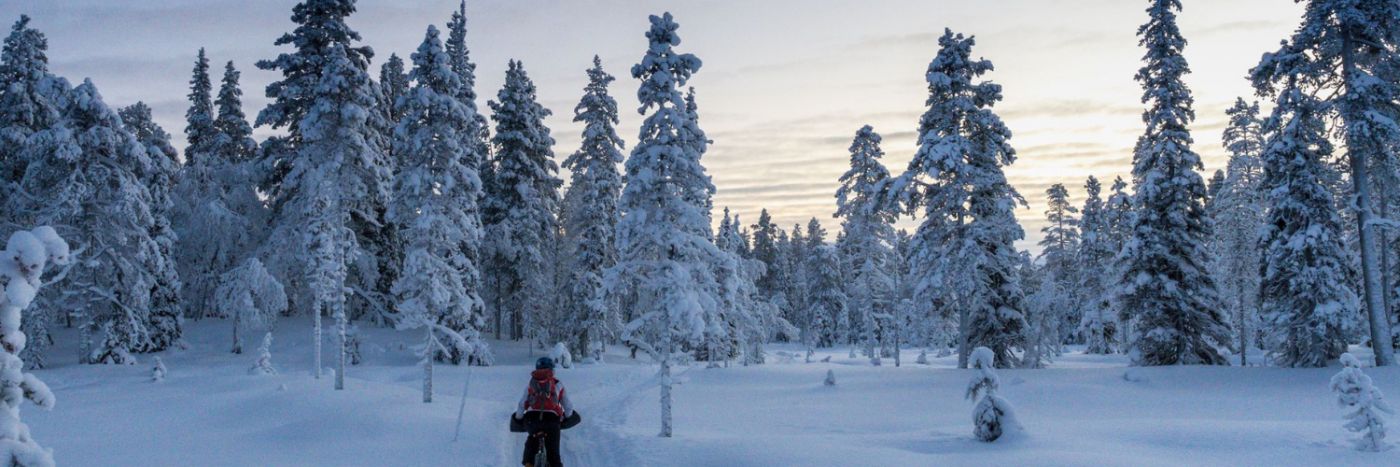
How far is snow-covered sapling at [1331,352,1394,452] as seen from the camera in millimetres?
12883

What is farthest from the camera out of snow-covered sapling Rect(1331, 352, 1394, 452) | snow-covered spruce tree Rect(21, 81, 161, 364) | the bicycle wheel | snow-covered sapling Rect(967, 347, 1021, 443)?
snow-covered spruce tree Rect(21, 81, 161, 364)

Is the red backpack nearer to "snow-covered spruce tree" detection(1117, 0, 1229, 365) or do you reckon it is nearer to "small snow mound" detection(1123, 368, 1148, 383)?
"small snow mound" detection(1123, 368, 1148, 383)

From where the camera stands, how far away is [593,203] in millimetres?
38562

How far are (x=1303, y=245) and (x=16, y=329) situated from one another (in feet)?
104

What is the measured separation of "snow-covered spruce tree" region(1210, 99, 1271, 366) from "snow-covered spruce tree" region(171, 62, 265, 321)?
4857 centimetres

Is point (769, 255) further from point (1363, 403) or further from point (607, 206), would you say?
point (1363, 403)

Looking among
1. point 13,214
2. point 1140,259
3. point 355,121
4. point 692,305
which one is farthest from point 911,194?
point 13,214

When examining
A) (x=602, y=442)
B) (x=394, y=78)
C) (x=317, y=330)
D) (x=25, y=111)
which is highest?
(x=394, y=78)

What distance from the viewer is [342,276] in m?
25.7

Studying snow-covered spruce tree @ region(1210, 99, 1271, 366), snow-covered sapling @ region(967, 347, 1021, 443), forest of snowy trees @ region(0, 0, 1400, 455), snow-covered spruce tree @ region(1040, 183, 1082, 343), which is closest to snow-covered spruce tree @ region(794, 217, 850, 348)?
snow-covered spruce tree @ region(1040, 183, 1082, 343)

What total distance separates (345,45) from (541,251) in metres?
17.8

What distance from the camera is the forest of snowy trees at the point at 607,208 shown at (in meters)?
24.0

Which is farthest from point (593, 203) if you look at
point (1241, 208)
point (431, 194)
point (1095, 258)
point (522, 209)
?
point (1095, 258)

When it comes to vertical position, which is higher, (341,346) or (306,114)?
(306,114)
